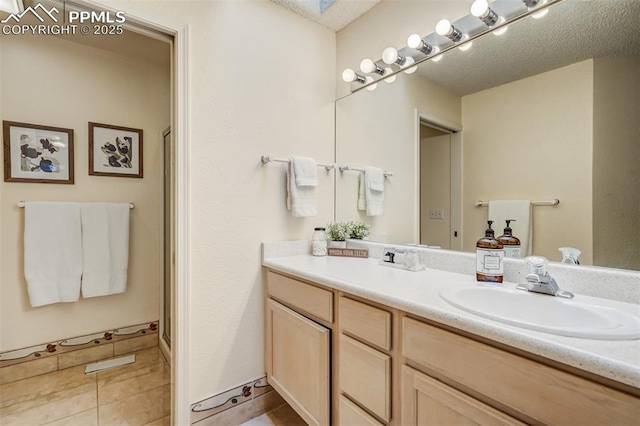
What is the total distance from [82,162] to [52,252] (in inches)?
26.5

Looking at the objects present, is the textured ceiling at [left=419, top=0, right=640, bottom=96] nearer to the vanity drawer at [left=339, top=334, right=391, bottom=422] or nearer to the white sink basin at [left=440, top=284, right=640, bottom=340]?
the white sink basin at [left=440, top=284, right=640, bottom=340]

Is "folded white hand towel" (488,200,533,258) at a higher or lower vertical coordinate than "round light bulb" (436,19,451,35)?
lower

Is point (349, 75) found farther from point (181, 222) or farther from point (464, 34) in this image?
point (181, 222)

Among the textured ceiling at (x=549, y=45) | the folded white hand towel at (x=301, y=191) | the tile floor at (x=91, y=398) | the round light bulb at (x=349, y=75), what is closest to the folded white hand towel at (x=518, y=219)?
the textured ceiling at (x=549, y=45)

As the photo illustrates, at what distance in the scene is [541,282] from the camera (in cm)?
99

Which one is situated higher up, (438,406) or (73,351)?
(438,406)

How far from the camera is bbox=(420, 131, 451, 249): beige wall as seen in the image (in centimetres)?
149

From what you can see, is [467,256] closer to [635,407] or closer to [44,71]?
[635,407]

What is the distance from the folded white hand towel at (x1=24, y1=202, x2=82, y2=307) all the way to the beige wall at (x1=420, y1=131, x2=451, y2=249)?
7.79ft

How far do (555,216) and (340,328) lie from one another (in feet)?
3.09

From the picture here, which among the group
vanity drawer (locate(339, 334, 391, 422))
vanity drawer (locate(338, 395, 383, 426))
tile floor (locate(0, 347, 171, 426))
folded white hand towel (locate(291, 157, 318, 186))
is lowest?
tile floor (locate(0, 347, 171, 426))

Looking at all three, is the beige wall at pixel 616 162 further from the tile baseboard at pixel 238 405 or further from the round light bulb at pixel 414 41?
the tile baseboard at pixel 238 405

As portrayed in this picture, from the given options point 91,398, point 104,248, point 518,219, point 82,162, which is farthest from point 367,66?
point 91,398

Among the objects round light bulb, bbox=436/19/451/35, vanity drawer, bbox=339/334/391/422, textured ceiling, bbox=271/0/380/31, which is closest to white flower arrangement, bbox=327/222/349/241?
vanity drawer, bbox=339/334/391/422
